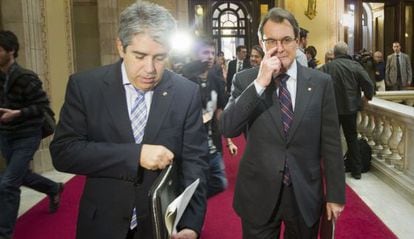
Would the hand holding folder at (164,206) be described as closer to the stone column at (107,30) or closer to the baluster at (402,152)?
the baluster at (402,152)

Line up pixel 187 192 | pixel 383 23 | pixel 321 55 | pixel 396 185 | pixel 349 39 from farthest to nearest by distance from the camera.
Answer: pixel 383 23
pixel 349 39
pixel 321 55
pixel 396 185
pixel 187 192

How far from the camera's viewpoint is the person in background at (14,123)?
3689mm

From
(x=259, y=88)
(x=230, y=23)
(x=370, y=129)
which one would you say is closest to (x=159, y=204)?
(x=259, y=88)

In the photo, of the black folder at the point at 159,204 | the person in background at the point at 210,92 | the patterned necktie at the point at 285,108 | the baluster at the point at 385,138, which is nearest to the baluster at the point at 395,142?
the baluster at the point at 385,138

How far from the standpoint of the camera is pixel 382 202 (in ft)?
16.5

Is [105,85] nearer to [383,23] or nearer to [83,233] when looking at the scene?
[83,233]

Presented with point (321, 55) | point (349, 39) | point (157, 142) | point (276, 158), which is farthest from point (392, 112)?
point (349, 39)

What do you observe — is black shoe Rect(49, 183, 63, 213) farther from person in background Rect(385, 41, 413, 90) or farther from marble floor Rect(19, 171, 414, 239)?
person in background Rect(385, 41, 413, 90)

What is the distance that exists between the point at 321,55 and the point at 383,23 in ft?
11.3

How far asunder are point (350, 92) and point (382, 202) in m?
1.55

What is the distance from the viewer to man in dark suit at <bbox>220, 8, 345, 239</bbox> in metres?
2.17

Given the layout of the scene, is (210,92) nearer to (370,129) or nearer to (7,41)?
(7,41)

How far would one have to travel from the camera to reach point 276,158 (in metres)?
2.21

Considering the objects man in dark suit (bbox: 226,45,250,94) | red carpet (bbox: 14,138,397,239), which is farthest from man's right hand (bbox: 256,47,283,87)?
man in dark suit (bbox: 226,45,250,94)
